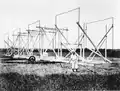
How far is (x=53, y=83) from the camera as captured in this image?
9.52 metres

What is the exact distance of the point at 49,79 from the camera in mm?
10125

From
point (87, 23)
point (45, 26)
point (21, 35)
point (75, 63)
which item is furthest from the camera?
point (21, 35)

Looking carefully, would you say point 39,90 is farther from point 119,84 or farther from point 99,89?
point 119,84

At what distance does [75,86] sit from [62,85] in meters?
0.59

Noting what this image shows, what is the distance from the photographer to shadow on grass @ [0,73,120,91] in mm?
9094

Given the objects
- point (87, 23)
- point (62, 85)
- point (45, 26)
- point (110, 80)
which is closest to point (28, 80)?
point (62, 85)

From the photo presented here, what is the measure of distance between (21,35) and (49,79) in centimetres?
2213

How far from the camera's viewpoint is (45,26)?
71.6ft

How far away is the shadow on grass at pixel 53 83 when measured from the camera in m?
9.09

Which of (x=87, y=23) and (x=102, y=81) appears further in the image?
(x=87, y=23)

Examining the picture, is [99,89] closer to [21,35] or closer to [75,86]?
[75,86]

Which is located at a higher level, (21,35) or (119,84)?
(21,35)

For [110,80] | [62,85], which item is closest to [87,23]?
[110,80]

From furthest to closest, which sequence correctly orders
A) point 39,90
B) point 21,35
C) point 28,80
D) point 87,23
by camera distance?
point 21,35, point 87,23, point 28,80, point 39,90
